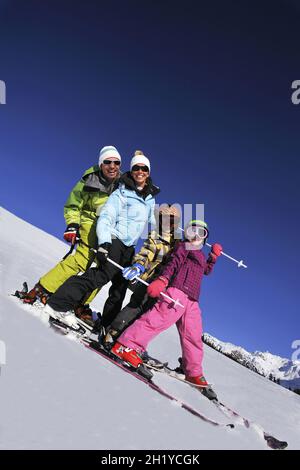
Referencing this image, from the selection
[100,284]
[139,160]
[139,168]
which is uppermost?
[139,160]

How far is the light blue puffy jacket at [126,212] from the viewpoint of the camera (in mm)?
5215

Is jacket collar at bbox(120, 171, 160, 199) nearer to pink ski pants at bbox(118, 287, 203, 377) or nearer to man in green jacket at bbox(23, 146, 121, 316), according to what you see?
man in green jacket at bbox(23, 146, 121, 316)

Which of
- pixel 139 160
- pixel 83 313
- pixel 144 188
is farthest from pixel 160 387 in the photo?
pixel 139 160

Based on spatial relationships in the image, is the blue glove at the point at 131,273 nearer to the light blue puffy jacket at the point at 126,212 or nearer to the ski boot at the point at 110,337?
the light blue puffy jacket at the point at 126,212

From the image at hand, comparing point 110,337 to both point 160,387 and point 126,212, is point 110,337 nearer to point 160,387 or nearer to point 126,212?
point 160,387

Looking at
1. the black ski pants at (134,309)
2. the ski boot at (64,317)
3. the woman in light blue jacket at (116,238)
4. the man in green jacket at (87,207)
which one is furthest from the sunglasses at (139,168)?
the ski boot at (64,317)

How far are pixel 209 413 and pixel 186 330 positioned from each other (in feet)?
3.56

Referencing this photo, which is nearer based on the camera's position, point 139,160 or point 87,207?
point 139,160

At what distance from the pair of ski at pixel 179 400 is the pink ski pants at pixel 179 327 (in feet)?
0.72

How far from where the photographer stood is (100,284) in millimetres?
5160

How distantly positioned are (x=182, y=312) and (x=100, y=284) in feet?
3.78
